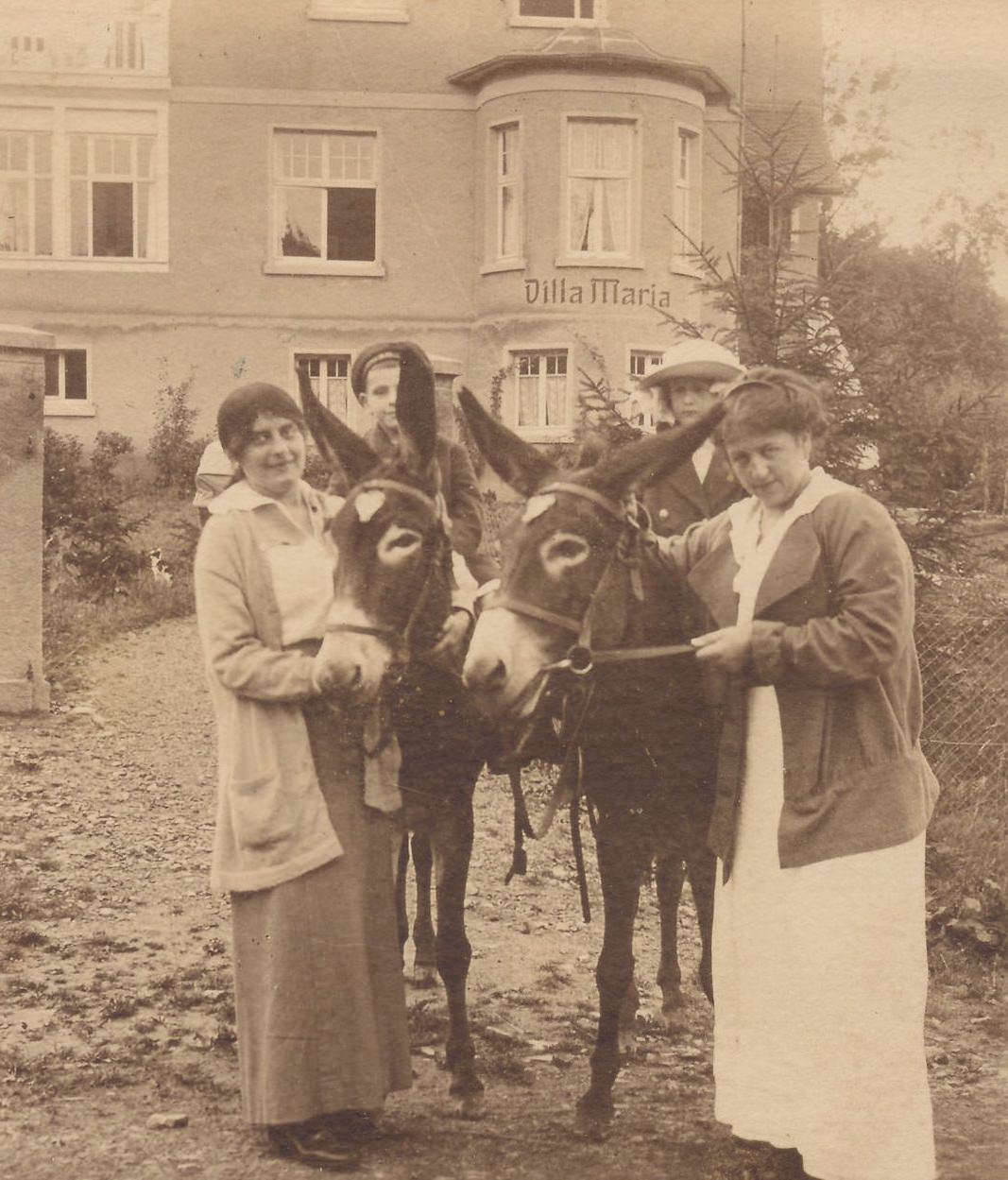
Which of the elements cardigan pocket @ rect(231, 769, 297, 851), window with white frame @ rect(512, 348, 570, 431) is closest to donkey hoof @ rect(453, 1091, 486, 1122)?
cardigan pocket @ rect(231, 769, 297, 851)

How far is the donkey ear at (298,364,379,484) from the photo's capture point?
138 inches

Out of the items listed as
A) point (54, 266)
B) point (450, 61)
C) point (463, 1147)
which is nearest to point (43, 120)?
point (54, 266)

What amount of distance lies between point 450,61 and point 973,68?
337 inches

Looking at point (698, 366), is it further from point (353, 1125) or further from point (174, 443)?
point (174, 443)

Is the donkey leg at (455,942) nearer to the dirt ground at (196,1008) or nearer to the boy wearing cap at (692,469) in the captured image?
the dirt ground at (196,1008)

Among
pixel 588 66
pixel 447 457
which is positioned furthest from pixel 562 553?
pixel 588 66

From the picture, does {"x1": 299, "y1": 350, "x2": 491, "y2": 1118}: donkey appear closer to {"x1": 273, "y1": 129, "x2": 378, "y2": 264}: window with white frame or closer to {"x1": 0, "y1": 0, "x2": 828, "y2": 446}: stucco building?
{"x1": 0, "y1": 0, "x2": 828, "y2": 446}: stucco building

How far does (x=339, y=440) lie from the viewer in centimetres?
349

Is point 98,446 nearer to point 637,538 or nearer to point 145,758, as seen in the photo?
point 145,758

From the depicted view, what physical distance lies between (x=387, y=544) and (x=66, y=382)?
5197 mm

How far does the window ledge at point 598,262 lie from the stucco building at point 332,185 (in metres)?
0.05

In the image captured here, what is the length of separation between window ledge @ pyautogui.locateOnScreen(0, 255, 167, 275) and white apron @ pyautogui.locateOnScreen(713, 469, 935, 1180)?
730 centimetres

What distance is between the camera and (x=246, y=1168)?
11.5 feet

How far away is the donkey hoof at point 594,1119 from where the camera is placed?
3691 mm
